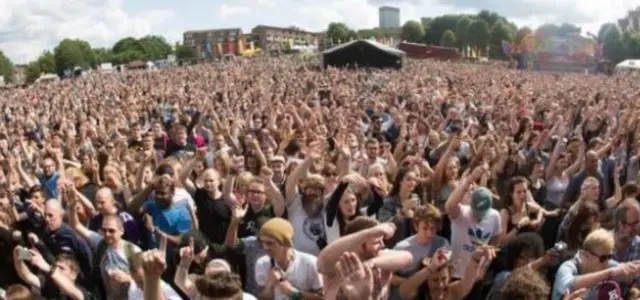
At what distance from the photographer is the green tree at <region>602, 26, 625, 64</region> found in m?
82.7

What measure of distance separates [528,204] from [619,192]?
0.95 meters

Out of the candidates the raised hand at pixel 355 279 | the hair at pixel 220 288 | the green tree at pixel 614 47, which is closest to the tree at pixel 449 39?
the green tree at pixel 614 47

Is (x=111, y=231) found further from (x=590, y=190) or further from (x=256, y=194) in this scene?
(x=590, y=190)

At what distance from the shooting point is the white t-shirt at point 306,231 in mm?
5035

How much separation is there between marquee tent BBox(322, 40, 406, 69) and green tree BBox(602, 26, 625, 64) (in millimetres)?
51478

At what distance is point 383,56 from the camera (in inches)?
1566

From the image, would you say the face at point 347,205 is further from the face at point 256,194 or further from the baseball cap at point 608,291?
the baseball cap at point 608,291

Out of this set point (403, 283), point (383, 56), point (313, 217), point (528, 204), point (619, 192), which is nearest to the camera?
point (403, 283)

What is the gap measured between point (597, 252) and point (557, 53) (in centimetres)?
6300

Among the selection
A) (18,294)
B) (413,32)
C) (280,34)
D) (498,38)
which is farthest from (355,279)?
(280,34)

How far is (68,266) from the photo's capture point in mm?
4395

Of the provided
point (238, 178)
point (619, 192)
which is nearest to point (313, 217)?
point (238, 178)

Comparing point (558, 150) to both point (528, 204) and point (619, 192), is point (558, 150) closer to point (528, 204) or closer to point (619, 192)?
point (619, 192)

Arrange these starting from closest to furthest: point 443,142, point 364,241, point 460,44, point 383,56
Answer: point 364,241 → point 443,142 → point 383,56 → point 460,44
